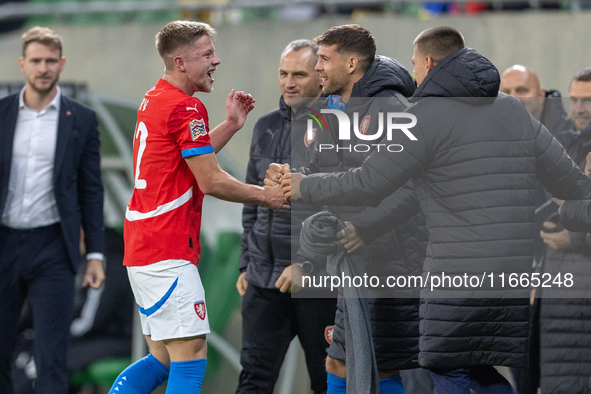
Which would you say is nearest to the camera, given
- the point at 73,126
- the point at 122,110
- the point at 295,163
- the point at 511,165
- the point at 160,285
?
the point at 511,165

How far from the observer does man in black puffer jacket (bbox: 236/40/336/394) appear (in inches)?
139

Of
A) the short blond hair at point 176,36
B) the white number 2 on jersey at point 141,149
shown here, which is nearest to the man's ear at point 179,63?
the short blond hair at point 176,36

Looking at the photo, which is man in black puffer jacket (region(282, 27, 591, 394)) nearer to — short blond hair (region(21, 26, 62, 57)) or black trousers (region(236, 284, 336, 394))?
black trousers (region(236, 284, 336, 394))

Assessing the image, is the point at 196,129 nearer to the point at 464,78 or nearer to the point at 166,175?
the point at 166,175

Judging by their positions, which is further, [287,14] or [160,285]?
[287,14]

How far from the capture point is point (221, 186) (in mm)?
2779

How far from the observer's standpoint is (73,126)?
3822 millimetres

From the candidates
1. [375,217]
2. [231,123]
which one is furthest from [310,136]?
[375,217]

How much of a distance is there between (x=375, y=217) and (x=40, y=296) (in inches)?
73.1

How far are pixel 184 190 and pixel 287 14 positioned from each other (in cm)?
318

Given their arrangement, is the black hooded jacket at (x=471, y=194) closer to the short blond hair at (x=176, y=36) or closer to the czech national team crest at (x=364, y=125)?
the czech national team crest at (x=364, y=125)

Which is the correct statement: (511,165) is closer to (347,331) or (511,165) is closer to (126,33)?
(347,331)

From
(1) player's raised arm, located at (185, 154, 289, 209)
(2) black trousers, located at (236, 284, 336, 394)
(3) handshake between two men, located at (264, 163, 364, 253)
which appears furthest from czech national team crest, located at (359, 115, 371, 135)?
(2) black trousers, located at (236, 284, 336, 394)

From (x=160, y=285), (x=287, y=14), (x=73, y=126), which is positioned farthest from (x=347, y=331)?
(x=287, y=14)
